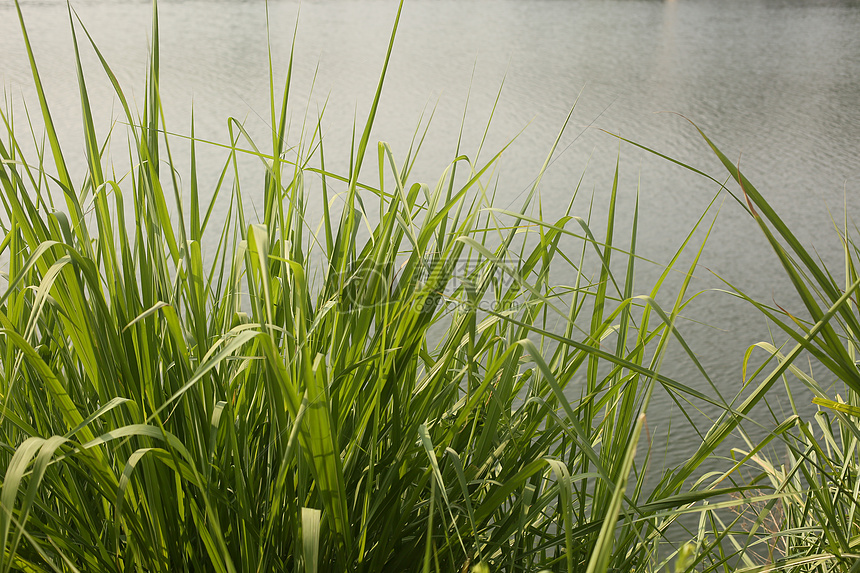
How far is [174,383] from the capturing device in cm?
43

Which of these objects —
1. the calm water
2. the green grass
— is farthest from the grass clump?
the calm water

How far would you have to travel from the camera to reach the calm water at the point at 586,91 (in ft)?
5.69

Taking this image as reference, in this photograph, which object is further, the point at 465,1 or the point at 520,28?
the point at 465,1

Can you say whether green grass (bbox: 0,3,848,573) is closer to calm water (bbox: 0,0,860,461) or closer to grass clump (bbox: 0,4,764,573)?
Result: grass clump (bbox: 0,4,764,573)

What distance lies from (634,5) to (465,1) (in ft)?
4.74

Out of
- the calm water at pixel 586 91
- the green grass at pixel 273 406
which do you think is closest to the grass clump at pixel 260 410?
the green grass at pixel 273 406

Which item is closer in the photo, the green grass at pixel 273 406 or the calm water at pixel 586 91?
the green grass at pixel 273 406

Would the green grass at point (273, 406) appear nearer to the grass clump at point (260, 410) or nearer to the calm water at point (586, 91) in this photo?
the grass clump at point (260, 410)

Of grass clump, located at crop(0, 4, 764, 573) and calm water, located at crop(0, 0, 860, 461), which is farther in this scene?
calm water, located at crop(0, 0, 860, 461)

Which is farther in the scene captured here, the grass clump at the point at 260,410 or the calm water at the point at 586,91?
the calm water at the point at 586,91

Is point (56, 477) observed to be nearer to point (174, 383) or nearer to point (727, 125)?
point (174, 383)

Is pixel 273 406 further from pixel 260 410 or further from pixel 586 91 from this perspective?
pixel 586 91

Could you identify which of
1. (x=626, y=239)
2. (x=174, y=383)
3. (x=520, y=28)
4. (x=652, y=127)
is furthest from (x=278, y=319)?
(x=520, y=28)

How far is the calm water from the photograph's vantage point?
1733mm
